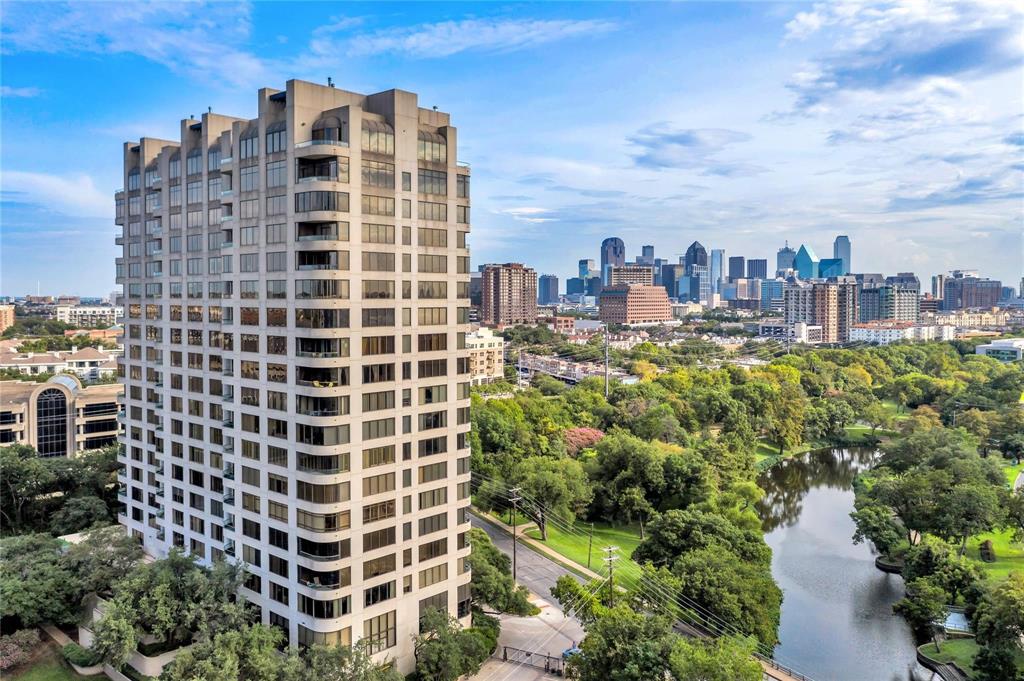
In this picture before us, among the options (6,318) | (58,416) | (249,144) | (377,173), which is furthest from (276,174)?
(6,318)

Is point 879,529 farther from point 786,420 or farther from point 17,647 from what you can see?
point 17,647

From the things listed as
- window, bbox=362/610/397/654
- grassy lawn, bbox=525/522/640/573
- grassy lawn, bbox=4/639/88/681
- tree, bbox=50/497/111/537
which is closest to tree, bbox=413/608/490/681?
window, bbox=362/610/397/654

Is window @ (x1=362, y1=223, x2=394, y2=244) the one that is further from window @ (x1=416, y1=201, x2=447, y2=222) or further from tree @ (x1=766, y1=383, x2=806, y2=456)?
tree @ (x1=766, y1=383, x2=806, y2=456)

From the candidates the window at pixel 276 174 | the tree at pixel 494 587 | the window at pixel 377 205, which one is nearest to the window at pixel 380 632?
the tree at pixel 494 587

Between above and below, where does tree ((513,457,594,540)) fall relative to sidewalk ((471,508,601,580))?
above

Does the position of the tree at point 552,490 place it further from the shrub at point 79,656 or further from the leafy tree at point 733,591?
the shrub at point 79,656

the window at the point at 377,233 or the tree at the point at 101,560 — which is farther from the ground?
the window at the point at 377,233

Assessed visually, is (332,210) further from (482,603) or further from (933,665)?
(933,665)
